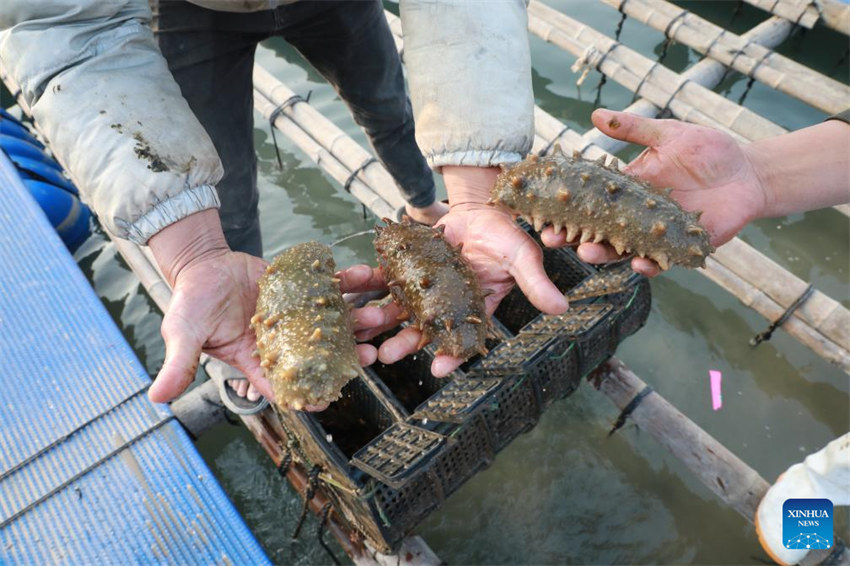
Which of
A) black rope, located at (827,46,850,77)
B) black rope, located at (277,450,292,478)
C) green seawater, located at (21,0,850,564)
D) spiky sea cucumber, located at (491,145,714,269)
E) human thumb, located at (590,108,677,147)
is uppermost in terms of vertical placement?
human thumb, located at (590,108,677,147)

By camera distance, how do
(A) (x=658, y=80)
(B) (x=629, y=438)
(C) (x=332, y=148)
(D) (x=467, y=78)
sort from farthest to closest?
1. (A) (x=658, y=80)
2. (C) (x=332, y=148)
3. (B) (x=629, y=438)
4. (D) (x=467, y=78)

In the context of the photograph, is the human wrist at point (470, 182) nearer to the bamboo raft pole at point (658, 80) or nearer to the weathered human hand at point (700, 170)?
the weathered human hand at point (700, 170)

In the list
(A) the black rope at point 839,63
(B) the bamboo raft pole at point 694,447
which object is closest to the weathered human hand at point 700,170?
(B) the bamboo raft pole at point 694,447

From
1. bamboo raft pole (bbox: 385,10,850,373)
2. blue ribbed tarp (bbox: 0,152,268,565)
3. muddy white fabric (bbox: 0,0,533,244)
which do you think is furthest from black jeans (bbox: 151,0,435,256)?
bamboo raft pole (bbox: 385,10,850,373)

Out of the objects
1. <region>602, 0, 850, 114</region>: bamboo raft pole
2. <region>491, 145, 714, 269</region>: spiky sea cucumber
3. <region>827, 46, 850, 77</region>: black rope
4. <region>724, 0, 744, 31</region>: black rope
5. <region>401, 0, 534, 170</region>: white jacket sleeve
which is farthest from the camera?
<region>724, 0, 744, 31</region>: black rope

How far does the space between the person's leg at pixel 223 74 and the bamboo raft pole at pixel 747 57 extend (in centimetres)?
446

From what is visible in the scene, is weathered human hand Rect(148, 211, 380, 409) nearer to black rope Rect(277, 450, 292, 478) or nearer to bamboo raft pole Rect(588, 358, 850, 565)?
black rope Rect(277, 450, 292, 478)

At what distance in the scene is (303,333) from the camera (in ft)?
6.33

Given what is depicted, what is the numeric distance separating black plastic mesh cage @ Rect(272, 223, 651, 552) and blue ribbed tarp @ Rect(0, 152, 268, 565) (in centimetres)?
60

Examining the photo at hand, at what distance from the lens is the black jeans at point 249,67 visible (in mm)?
2459

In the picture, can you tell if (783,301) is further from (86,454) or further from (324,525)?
(86,454)

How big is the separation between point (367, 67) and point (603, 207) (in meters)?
1.63

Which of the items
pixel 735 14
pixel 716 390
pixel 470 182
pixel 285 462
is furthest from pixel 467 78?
pixel 735 14

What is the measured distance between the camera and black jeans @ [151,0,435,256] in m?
2.46
